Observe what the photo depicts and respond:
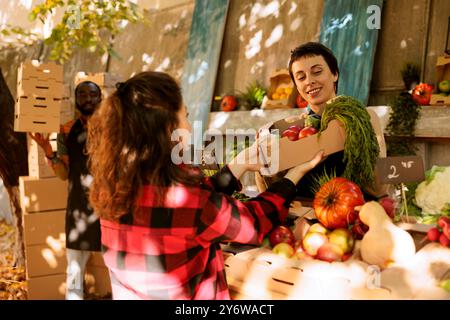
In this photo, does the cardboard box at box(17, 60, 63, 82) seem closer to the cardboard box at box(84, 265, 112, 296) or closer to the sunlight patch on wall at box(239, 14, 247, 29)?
the cardboard box at box(84, 265, 112, 296)

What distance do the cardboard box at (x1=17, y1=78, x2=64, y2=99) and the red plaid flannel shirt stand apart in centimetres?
233

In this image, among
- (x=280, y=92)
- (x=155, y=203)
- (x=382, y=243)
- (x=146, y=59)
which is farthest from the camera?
(x=146, y=59)

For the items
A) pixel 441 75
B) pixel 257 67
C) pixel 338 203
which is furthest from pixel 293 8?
pixel 338 203

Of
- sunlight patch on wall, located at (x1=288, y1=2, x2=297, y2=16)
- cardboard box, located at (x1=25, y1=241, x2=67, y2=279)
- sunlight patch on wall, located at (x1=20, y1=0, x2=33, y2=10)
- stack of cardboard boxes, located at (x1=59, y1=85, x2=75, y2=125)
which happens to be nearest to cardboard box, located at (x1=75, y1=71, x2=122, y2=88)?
stack of cardboard boxes, located at (x1=59, y1=85, x2=75, y2=125)

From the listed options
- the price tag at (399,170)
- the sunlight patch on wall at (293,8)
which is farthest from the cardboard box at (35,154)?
the sunlight patch on wall at (293,8)

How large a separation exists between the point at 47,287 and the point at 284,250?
276 cm

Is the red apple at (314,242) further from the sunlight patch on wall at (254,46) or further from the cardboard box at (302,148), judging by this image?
the sunlight patch on wall at (254,46)

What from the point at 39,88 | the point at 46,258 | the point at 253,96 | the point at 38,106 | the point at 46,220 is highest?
the point at 253,96

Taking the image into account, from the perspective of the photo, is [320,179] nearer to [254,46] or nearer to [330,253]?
[330,253]

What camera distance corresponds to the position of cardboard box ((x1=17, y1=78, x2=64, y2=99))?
312 centimetres

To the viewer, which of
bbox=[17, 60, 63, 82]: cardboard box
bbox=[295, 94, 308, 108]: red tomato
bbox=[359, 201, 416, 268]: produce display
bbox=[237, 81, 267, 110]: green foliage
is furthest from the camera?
bbox=[237, 81, 267, 110]: green foliage

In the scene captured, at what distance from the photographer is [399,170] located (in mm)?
1367

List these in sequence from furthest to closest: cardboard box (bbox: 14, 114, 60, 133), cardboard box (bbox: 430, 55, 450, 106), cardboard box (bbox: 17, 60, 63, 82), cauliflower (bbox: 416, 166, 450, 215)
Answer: cardboard box (bbox: 430, 55, 450, 106), cardboard box (bbox: 17, 60, 63, 82), cardboard box (bbox: 14, 114, 60, 133), cauliflower (bbox: 416, 166, 450, 215)
